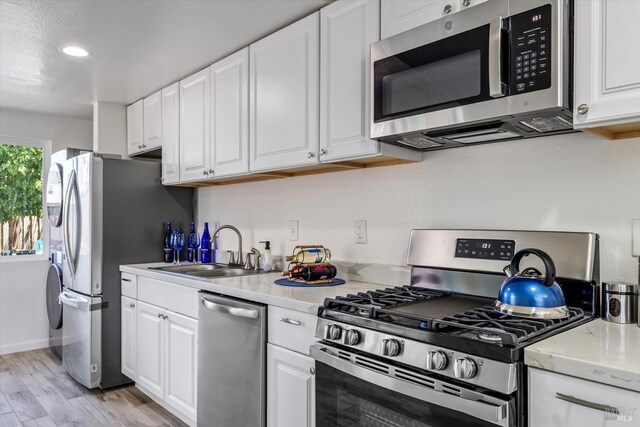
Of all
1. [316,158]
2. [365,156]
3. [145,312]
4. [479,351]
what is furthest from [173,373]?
[479,351]

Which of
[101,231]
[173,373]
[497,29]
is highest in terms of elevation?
[497,29]

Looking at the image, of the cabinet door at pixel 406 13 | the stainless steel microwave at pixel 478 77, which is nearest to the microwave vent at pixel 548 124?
the stainless steel microwave at pixel 478 77

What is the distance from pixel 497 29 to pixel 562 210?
2.23 feet

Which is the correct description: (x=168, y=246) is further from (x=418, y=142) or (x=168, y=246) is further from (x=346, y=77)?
(x=418, y=142)

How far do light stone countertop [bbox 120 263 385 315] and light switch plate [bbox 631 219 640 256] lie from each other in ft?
3.31

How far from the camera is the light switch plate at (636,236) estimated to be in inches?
55.3

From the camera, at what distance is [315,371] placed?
1.60 meters

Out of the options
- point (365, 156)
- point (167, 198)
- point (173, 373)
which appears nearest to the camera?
point (365, 156)

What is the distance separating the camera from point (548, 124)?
4.88 ft

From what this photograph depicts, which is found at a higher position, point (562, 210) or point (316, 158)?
point (316, 158)

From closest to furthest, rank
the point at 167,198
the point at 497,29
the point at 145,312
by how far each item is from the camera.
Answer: the point at 497,29
the point at 145,312
the point at 167,198

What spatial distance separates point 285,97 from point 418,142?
2.55 ft

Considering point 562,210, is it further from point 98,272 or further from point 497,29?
point 98,272

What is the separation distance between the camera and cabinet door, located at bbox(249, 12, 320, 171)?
6.95 ft
